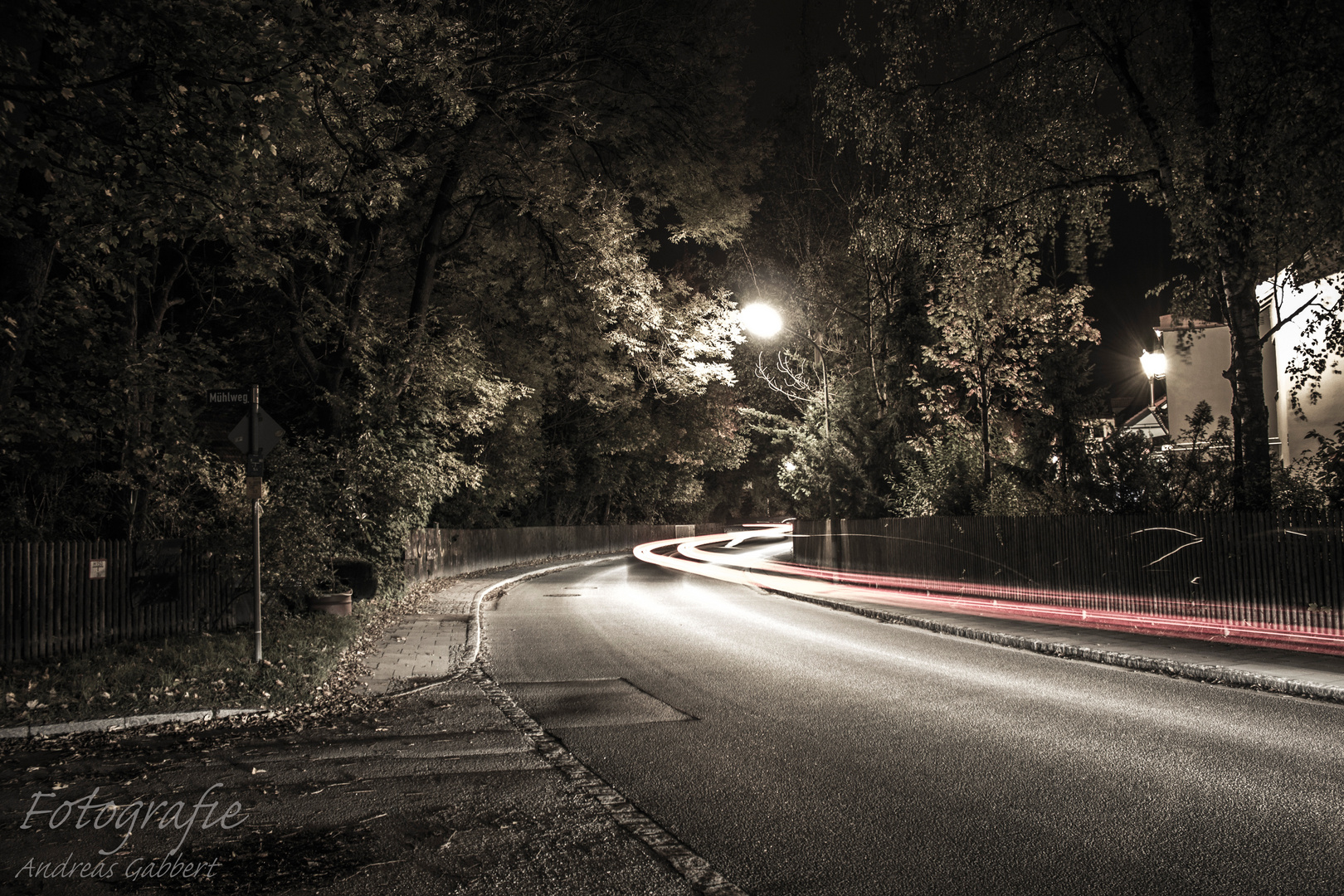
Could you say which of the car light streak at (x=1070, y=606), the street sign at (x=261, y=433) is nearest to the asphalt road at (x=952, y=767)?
the car light streak at (x=1070, y=606)

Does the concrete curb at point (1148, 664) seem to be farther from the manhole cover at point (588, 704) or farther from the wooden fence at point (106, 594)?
the wooden fence at point (106, 594)

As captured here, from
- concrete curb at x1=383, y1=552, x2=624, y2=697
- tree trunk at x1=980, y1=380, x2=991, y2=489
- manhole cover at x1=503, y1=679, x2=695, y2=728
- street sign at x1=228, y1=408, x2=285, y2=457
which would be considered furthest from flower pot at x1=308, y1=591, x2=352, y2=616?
tree trunk at x1=980, y1=380, x2=991, y2=489

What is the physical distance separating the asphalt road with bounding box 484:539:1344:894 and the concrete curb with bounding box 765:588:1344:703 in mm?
262

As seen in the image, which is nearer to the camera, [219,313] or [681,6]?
[219,313]

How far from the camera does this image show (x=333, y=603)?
15.8 metres

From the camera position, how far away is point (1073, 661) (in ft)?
37.6

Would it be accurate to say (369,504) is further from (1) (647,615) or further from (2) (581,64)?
(2) (581,64)

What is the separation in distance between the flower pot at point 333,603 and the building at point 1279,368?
14.9m

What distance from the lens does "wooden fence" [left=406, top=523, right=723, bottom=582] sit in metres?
27.1

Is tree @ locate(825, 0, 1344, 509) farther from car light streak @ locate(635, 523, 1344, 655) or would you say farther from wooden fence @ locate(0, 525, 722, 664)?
wooden fence @ locate(0, 525, 722, 664)

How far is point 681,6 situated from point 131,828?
2004cm

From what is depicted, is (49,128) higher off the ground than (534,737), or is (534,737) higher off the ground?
(49,128)

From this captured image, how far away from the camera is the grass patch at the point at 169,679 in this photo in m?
8.29

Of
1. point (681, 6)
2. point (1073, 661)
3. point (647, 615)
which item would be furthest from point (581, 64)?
point (1073, 661)
